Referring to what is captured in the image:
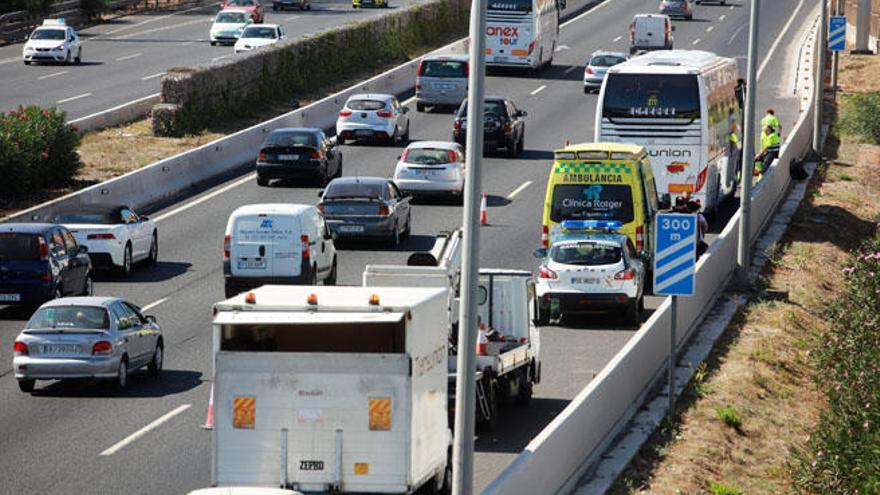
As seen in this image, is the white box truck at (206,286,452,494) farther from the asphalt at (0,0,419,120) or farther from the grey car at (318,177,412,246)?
the asphalt at (0,0,419,120)

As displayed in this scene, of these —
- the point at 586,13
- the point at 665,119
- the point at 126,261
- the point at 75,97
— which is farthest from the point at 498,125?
the point at 586,13

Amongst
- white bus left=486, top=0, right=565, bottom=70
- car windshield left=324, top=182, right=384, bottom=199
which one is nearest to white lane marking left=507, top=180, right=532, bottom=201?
car windshield left=324, top=182, right=384, bottom=199

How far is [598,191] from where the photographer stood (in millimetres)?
35594

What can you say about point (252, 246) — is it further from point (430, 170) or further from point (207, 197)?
point (207, 197)

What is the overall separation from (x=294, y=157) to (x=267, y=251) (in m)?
13.8

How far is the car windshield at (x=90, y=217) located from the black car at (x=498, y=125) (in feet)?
55.1

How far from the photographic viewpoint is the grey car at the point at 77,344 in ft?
87.6

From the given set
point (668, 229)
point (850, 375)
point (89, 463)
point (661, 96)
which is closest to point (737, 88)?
point (661, 96)

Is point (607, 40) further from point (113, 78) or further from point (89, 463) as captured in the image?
point (89, 463)

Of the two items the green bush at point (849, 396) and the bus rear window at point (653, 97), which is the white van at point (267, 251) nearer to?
the green bush at point (849, 396)

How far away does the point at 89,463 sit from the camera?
2292 centimetres

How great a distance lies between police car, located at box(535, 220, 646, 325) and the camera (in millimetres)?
32531

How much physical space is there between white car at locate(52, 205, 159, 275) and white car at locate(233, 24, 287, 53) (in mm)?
35452

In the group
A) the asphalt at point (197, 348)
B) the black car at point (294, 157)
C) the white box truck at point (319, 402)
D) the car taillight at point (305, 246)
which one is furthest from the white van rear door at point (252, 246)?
the white box truck at point (319, 402)
